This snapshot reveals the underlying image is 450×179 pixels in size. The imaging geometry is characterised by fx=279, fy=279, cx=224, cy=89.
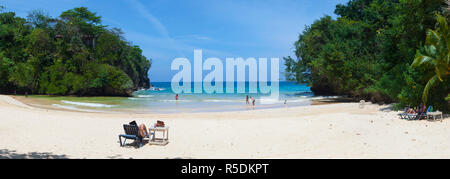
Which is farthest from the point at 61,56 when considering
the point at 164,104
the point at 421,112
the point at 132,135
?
the point at 421,112

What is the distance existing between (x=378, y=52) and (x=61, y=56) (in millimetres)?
52889

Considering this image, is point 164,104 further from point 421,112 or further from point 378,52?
point 421,112

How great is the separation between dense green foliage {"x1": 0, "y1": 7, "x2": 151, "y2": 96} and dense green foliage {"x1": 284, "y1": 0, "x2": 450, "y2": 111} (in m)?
34.2

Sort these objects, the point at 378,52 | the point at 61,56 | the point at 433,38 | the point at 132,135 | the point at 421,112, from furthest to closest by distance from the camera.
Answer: the point at 61,56 < the point at 378,52 < the point at 421,112 < the point at 433,38 < the point at 132,135

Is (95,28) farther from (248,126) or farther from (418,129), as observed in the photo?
(418,129)

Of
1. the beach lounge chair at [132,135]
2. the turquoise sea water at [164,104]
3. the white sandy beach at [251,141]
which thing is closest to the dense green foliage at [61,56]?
the turquoise sea water at [164,104]

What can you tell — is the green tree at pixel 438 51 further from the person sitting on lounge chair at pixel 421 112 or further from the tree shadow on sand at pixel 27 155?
Result: the tree shadow on sand at pixel 27 155

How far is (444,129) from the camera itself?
1055 cm

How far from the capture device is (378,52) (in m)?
30.5

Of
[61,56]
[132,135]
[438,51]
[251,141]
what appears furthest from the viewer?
[61,56]

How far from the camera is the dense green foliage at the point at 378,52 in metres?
14.8
